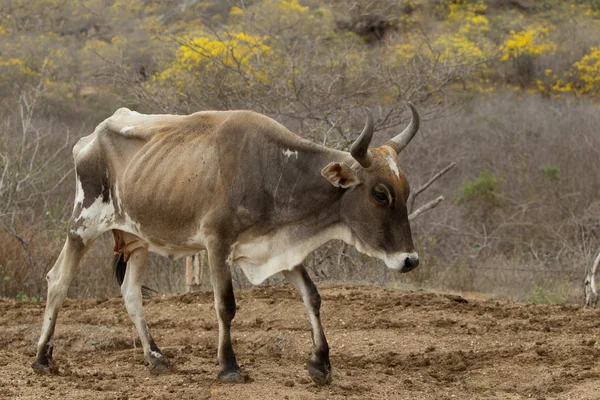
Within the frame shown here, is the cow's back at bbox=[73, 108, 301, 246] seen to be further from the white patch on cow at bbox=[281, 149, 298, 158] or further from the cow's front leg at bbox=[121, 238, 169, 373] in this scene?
the cow's front leg at bbox=[121, 238, 169, 373]

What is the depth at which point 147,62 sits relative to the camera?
3259 cm

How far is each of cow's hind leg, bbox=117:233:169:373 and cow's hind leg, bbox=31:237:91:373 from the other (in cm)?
38

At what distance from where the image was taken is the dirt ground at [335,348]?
6.37 meters

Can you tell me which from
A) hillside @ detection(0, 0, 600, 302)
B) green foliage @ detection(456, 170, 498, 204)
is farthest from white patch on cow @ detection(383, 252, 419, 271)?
green foliage @ detection(456, 170, 498, 204)

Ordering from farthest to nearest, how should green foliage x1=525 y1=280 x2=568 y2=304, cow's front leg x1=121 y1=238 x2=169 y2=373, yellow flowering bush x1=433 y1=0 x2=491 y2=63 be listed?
yellow flowering bush x1=433 y1=0 x2=491 y2=63
green foliage x1=525 y1=280 x2=568 y2=304
cow's front leg x1=121 y1=238 x2=169 y2=373

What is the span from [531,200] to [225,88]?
12409mm

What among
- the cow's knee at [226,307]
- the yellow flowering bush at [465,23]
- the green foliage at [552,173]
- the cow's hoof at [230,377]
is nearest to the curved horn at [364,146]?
the cow's knee at [226,307]

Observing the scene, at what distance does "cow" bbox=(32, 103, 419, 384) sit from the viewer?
20.7 ft

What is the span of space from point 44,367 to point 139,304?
0.83 metres

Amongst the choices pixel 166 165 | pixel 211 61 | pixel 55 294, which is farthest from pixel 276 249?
pixel 211 61

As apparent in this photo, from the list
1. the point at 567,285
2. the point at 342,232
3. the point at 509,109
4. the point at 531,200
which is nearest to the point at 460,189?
the point at 531,200

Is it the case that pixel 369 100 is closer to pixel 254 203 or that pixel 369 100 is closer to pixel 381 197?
pixel 254 203

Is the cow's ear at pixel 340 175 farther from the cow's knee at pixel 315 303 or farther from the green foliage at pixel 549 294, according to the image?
the green foliage at pixel 549 294

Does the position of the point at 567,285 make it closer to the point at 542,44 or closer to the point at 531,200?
the point at 531,200
